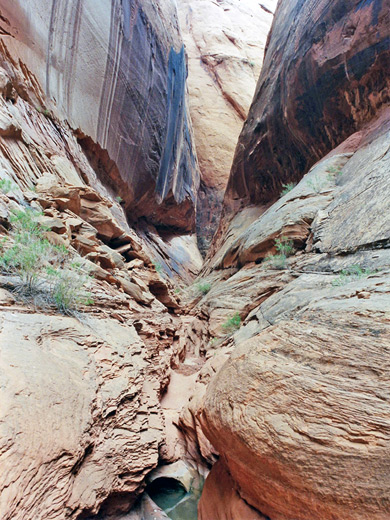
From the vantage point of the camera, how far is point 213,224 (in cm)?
2558

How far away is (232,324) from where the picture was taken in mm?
6270

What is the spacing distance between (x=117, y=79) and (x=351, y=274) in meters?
10.3

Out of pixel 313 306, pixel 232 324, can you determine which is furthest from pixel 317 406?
pixel 232 324

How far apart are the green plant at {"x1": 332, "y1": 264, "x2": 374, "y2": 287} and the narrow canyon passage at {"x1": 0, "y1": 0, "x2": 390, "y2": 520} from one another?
0.03 m

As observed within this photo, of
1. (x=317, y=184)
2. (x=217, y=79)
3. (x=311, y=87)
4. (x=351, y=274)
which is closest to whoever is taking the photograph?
(x=351, y=274)

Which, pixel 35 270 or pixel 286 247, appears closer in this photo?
pixel 35 270

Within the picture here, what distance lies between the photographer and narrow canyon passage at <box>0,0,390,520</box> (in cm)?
216

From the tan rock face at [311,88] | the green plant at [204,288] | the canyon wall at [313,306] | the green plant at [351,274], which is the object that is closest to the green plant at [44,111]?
the canyon wall at [313,306]

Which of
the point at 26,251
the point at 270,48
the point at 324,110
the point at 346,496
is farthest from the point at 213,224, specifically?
the point at 346,496

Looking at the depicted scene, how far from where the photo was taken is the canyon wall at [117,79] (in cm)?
786

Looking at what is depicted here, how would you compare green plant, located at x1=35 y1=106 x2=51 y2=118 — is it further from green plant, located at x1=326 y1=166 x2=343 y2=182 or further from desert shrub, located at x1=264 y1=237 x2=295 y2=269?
green plant, located at x1=326 y1=166 x2=343 y2=182

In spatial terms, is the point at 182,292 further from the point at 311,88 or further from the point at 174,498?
the point at 174,498

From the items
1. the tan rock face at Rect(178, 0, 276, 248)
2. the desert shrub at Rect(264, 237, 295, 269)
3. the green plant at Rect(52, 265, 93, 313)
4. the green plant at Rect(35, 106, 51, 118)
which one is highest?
the tan rock face at Rect(178, 0, 276, 248)

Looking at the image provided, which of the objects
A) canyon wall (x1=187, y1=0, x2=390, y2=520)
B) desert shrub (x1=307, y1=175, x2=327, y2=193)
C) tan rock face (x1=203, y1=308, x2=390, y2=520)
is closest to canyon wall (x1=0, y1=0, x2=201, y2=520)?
canyon wall (x1=187, y1=0, x2=390, y2=520)
